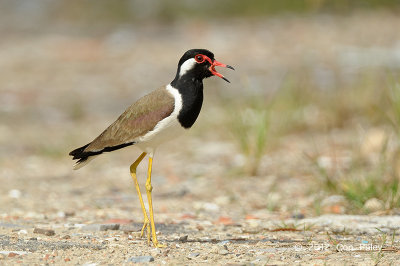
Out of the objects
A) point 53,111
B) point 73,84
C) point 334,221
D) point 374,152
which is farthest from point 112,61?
point 334,221

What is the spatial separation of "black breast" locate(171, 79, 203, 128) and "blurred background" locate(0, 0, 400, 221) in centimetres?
136

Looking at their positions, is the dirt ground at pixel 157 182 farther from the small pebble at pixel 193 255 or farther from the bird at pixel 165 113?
the bird at pixel 165 113

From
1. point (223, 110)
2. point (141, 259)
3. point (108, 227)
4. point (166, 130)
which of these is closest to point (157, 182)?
point (223, 110)

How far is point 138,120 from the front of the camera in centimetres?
434

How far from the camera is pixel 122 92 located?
1179 centimetres

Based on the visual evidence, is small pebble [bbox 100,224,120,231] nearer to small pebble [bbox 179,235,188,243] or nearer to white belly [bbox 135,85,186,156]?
small pebble [bbox 179,235,188,243]

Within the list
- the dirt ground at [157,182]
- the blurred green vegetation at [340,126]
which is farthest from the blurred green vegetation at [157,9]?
the blurred green vegetation at [340,126]

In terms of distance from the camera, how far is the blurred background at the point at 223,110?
5.82 metres

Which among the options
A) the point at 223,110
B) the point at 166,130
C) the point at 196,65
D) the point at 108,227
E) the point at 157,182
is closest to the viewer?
the point at 166,130

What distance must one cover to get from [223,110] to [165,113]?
3838mm

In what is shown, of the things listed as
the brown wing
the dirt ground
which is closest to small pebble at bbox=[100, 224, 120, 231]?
the dirt ground

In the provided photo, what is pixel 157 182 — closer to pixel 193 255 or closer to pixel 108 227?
pixel 108 227

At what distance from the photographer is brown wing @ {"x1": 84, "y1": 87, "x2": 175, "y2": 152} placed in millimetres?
4234

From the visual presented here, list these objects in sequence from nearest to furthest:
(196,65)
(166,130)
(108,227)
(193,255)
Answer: (193,255) < (166,130) < (196,65) < (108,227)
